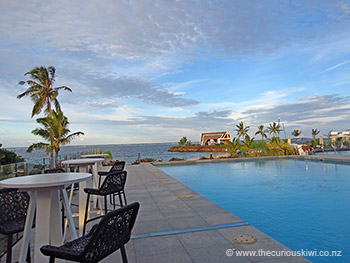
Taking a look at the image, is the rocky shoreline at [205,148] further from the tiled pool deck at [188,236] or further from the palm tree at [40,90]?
the tiled pool deck at [188,236]

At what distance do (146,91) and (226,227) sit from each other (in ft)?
59.0

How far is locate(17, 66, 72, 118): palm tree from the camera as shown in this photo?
698 inches

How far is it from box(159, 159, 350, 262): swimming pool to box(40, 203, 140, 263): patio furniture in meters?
2.91

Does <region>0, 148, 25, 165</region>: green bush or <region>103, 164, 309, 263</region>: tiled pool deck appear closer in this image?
<region>103, 164, 309, 263</region>: tiled pool deck

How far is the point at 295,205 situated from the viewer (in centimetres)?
560

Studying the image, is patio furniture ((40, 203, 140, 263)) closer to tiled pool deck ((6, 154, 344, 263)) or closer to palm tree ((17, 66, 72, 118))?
tiled pool deck ((6, 154, 344, 263))

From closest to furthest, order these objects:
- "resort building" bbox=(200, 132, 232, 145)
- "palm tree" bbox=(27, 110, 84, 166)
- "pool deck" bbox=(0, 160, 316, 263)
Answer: "pool deck" bbox=(0, 160, 316, 263) < "palm tree" bbox=(27, 110, 84, 166) < "resort building" bbox=(200, 132, 232, 145)

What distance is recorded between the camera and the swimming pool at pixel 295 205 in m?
3.72

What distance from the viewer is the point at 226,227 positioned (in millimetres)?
3191

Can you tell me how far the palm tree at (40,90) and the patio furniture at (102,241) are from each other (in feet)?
62.4

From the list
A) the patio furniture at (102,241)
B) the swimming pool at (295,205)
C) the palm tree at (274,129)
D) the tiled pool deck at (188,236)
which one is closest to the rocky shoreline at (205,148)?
the palm tree at (274,129)

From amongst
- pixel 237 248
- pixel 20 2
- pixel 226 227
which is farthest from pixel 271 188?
pixel 20 2

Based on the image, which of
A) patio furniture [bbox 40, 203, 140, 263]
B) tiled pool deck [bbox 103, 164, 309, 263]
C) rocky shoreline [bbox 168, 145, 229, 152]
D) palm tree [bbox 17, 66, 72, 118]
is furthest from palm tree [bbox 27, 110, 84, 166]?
rocky shoreline [bbox 168, 145, 229, 152]

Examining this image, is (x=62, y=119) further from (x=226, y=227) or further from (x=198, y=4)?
(x=226, y=227)
